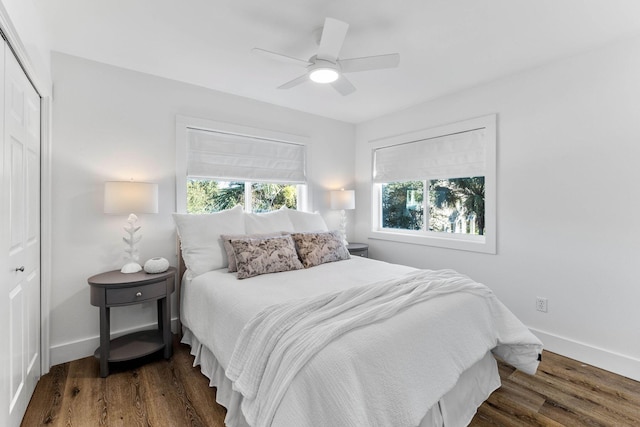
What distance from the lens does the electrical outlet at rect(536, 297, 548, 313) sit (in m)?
2.71

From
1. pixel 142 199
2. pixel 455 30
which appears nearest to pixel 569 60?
pixel 455 30

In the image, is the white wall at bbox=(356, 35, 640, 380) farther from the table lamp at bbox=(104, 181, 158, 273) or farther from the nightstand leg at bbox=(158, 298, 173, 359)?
the table lamp at bbox=(104, 181, 158, 273)

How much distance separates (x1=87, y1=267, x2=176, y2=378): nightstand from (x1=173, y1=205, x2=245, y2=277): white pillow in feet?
0.70

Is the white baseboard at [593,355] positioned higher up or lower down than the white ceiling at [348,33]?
lower down

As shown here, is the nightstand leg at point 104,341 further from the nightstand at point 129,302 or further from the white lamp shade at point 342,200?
the white lamp shade at point 342,200

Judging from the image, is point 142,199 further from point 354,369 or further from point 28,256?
point 354,369

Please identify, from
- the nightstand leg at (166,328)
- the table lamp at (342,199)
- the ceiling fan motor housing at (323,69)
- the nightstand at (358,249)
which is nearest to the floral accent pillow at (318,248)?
the nightstand at (358,249)

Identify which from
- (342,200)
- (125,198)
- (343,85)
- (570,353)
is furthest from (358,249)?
(125,198)

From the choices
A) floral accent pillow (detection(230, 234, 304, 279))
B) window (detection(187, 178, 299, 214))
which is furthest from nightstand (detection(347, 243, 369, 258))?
floral accent pillow (detection(230, 234, 304, 279))

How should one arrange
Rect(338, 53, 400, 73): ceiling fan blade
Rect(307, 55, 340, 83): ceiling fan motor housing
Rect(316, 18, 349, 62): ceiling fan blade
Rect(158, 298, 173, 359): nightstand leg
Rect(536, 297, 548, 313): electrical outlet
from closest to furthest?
1. Rect(316, 18, 349, 62): ceiling fan blade
2. Rect(338, 53, 400, 73): ceiling fan blade
3. Rect(307, 55, 340, 83): ceiling fan motor housing
4. Rect(158, 298, 173, 359): nightstand leg
5. Rect(536, 297, 548, 313): electrical outlet

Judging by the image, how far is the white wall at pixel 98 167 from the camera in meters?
2.45

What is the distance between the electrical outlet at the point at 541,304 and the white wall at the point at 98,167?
341 cm

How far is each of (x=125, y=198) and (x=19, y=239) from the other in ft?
2.36

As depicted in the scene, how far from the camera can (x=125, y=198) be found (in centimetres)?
242
